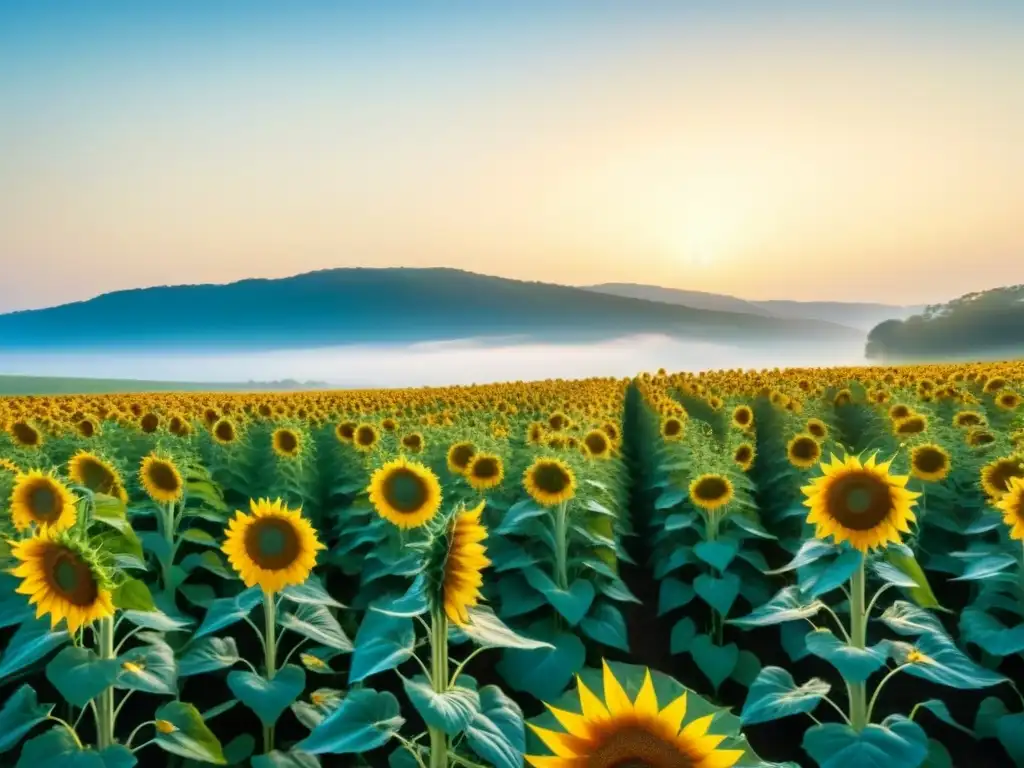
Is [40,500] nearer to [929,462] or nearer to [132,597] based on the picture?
[132,597]

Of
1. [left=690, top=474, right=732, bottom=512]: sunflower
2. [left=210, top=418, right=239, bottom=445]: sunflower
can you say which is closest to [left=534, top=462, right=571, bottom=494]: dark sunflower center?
[left=690, top=474, right=732, bottom=512]: sunflower

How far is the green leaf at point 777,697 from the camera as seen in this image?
421cm

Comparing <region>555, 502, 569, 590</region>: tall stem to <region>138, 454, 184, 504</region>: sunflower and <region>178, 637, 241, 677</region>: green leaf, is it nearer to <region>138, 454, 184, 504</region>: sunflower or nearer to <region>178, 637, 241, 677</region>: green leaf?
<region>178, 637, 241, 677</region>: green leaf

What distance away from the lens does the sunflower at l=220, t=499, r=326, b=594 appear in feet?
14.7

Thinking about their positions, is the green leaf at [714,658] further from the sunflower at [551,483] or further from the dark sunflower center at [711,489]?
the sunflower at [551,483]

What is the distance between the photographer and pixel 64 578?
3613 millimetres

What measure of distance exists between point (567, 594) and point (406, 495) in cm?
148

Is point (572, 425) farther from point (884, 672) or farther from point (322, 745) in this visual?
point (322, 745)

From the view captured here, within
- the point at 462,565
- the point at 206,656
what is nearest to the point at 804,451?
the point at 206,656

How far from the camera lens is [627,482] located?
12242mm

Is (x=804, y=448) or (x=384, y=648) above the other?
(x=804, y=448)

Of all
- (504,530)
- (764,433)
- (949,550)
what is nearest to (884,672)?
(949,550)

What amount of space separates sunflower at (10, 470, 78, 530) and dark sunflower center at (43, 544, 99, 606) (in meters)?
1.01

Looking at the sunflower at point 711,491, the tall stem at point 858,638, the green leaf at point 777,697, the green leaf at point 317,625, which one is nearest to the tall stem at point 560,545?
the sunflower at point 711,491
